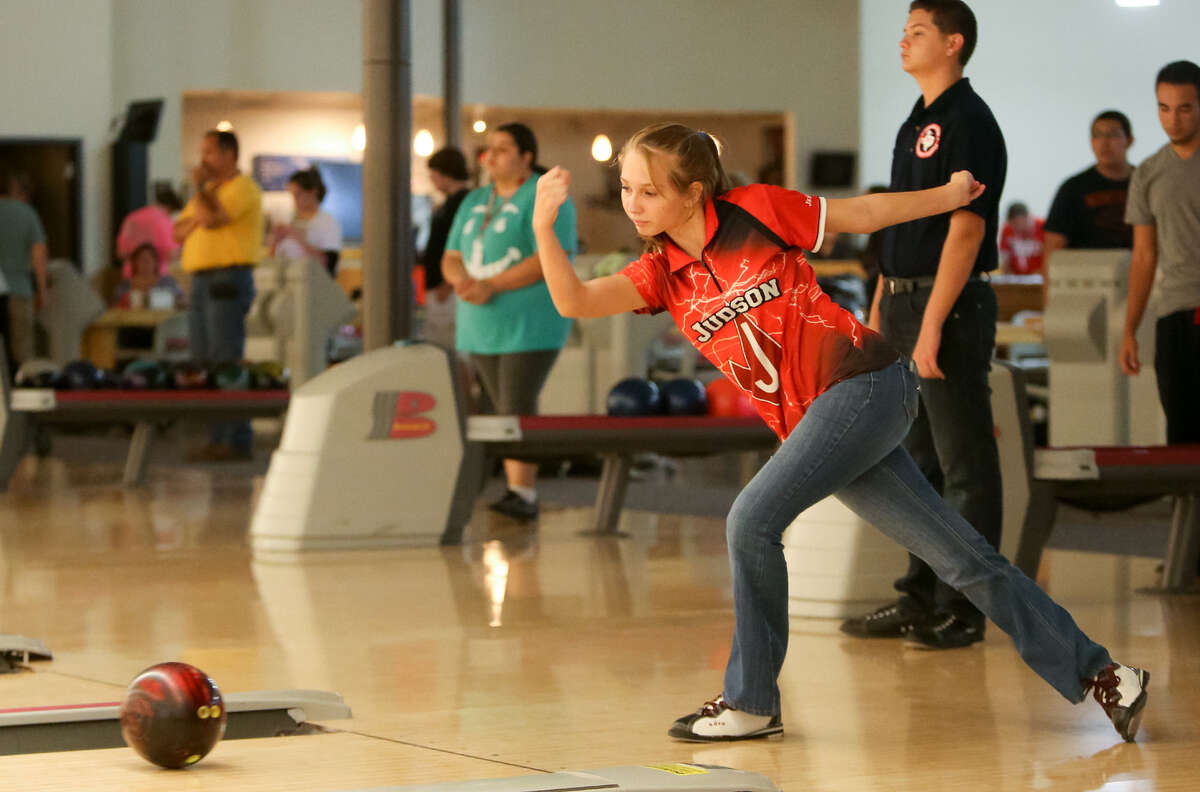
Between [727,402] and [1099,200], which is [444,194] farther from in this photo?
[1099,200]

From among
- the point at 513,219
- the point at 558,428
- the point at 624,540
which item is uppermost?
the point at 513,219

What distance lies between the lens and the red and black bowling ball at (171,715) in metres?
2.62

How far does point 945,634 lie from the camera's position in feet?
12.8

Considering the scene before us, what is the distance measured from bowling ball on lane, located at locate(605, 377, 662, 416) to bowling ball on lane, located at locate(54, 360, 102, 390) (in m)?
3.12

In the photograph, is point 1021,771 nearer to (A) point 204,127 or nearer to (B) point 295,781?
(B) point 295,781

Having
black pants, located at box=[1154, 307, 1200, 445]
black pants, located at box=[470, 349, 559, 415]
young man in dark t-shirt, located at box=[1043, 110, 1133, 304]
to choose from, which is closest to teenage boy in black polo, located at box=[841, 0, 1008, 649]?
black pants, located at box=[1154, 307, 1200, 445]

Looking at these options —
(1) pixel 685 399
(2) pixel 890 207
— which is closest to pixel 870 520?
(2) pixel 890 207

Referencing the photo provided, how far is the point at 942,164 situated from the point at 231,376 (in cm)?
532

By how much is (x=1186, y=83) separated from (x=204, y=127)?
13035 mm

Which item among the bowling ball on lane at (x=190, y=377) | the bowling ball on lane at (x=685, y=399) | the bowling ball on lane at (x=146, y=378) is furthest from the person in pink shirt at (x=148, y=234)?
the bowling ball on lane at (x=685, y=399)

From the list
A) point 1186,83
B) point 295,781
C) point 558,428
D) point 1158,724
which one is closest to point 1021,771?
point 1158,724

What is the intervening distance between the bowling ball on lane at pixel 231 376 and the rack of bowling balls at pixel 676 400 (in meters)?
2.50

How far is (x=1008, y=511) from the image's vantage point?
4.56 m

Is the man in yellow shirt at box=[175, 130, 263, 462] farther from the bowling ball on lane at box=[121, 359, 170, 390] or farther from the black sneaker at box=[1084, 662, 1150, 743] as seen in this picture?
the black sneaker at box=[1084, 662, 1150, 743]
